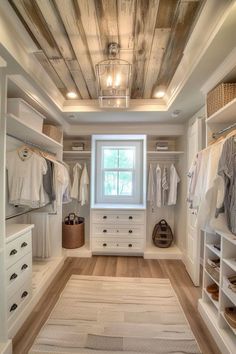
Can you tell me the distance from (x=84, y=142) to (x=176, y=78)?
217cm

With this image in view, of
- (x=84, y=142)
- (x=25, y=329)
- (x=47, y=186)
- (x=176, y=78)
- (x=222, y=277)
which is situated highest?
(x=176, y=78)

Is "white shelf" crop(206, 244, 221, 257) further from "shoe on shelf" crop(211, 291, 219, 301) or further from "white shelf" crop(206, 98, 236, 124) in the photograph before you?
"white shelf" crop(206, 98, 236, 124)

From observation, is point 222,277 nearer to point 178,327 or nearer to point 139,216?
point 178,327

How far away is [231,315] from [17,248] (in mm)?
1771

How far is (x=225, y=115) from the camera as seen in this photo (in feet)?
5.72

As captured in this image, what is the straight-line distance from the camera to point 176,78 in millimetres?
2125

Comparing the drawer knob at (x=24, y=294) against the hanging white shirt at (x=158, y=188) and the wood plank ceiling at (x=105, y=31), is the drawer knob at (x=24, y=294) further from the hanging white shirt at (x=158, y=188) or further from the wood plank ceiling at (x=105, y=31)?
the hanging white shirt at (x=158, y=188)

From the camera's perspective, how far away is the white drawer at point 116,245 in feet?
11.2

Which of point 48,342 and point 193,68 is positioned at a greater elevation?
point 193,68

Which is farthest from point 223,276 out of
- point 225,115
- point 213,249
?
point 225,115

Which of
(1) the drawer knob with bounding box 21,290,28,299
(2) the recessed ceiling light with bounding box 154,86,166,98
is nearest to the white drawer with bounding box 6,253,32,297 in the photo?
(1) the drawer knob with bounding box 21,290,28,299

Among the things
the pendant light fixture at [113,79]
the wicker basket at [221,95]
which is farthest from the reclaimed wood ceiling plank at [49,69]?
the wicker basket at [221,95]

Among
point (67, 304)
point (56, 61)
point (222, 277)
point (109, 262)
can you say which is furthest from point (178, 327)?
point (56, 61)

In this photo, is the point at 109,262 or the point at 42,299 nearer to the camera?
the point at 42,299
